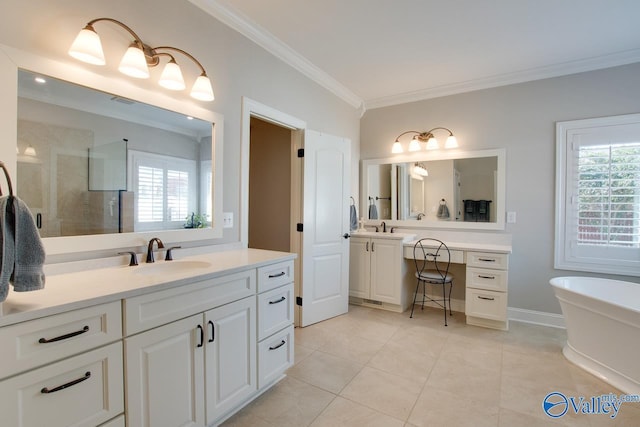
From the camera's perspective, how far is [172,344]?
1.39 metres

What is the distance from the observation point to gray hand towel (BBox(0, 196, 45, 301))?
950mm

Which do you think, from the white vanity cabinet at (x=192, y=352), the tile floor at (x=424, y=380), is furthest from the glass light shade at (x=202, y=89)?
the tile floor at (x=424, y=380)

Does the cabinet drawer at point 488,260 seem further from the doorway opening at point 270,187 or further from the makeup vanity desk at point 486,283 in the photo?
the doorway opening at point 270,187

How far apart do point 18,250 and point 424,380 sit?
239cm

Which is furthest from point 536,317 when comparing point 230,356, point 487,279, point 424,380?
point 230,356

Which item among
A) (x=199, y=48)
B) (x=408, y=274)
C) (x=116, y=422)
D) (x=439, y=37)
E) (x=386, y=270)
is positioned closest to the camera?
(x=116, y=422)

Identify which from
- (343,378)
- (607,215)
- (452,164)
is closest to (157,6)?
(343,378)

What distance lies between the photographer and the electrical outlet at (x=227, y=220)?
2.27m

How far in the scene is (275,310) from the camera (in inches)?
79.0

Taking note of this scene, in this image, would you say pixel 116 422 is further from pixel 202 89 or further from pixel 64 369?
pixel 202 89

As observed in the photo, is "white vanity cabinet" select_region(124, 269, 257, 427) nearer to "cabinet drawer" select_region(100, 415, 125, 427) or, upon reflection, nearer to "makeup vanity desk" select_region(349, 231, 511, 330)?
"cabinet drawer" select_region(100, 415, 125, 427)

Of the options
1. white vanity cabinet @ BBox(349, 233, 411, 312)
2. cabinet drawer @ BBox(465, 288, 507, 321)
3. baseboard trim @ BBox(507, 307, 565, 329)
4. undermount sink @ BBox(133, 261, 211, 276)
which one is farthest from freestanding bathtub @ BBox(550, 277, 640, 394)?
undermount sink @ BBox(133, 261, 211, 276)

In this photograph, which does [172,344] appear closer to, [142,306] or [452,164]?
[142,306]

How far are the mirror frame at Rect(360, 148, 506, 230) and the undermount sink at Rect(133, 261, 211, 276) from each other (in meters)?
2.76
